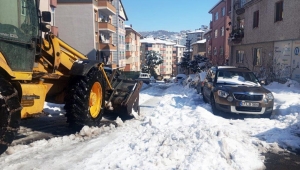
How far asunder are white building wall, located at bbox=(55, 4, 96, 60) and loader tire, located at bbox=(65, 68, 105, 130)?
91.7ft

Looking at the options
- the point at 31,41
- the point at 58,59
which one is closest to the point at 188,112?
the point at 58,59

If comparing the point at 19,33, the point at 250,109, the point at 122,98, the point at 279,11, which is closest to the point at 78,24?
the point at 279,11

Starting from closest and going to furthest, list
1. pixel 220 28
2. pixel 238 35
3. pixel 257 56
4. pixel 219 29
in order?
pixel 257 56, pixel 238 35, pixel 220 28, pixel 219 29

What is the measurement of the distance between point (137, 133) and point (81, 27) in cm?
3011

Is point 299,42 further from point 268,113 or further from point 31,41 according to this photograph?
point 31,41

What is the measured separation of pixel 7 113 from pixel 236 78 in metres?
7.38

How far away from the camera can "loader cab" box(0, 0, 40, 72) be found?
171 inches

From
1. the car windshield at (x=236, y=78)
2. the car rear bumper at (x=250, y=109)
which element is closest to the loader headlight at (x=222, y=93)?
A: the car rear bumper at (x=250, y=109)

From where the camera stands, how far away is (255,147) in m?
5.15

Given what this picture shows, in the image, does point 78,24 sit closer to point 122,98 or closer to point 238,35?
point 238,35

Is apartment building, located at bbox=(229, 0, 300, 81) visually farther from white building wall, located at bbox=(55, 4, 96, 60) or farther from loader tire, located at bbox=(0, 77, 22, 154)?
white building wall, located at bbox=(55, 4, 96, 60)

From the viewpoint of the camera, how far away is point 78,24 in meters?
33.7

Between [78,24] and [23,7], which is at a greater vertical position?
[78,24]

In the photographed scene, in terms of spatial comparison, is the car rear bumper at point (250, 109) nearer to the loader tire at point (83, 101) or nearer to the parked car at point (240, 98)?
the parked car at point (240, 98)
